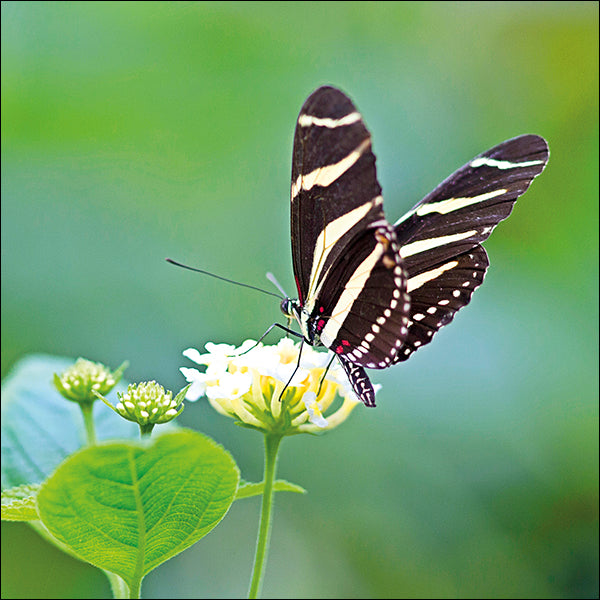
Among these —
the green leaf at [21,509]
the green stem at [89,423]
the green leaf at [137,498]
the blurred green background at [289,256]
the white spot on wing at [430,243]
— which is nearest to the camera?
the green leaf at [137,498]

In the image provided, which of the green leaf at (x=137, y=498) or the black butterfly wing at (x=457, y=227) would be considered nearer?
the green leaf at (x=137, y=498)

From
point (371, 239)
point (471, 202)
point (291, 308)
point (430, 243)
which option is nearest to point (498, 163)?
point (471, 202)

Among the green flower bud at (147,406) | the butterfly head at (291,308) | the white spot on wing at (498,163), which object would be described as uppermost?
the white spot on wing at (498,163)

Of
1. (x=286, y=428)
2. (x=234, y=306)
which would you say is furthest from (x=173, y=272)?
(x=286, y=428)

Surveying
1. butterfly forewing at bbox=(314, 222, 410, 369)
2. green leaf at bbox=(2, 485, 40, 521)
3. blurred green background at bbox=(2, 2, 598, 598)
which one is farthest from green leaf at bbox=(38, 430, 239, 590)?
blurred green background at bbox=(2, 2, 598, 598)

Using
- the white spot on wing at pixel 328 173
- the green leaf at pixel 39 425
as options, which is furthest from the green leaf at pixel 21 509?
the white spot on wing at pixel 328 173

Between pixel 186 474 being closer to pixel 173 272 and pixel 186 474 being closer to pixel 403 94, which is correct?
pixel 173 272

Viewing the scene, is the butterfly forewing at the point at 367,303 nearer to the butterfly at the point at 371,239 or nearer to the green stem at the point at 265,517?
the butterfly at the point at 371,239
